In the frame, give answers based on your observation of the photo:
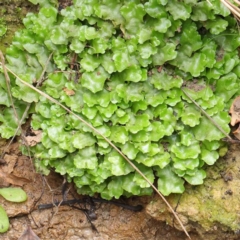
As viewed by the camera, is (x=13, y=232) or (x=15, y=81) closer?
(x=15, y=81)

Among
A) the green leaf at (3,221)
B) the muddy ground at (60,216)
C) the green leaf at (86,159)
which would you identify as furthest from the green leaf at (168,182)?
the green leaf at (3,221)

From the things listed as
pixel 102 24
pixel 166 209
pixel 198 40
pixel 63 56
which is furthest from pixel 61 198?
pixel 198 40

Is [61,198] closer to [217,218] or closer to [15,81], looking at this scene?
[15,81]

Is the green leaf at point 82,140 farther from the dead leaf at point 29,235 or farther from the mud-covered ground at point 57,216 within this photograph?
the dead leaf at point 29,235

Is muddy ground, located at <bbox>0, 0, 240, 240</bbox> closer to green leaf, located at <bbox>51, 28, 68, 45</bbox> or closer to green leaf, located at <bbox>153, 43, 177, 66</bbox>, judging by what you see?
green leaf, located at <bbox>51, 28, 68, 45</bbox>

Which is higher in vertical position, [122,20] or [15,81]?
[122,20]

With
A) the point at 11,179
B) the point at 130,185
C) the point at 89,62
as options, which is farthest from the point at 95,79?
the point at 11,179

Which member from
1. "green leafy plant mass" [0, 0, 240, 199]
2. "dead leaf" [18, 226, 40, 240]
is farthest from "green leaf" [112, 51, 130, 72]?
"dead leaf" [18, 226, 40, 240]
